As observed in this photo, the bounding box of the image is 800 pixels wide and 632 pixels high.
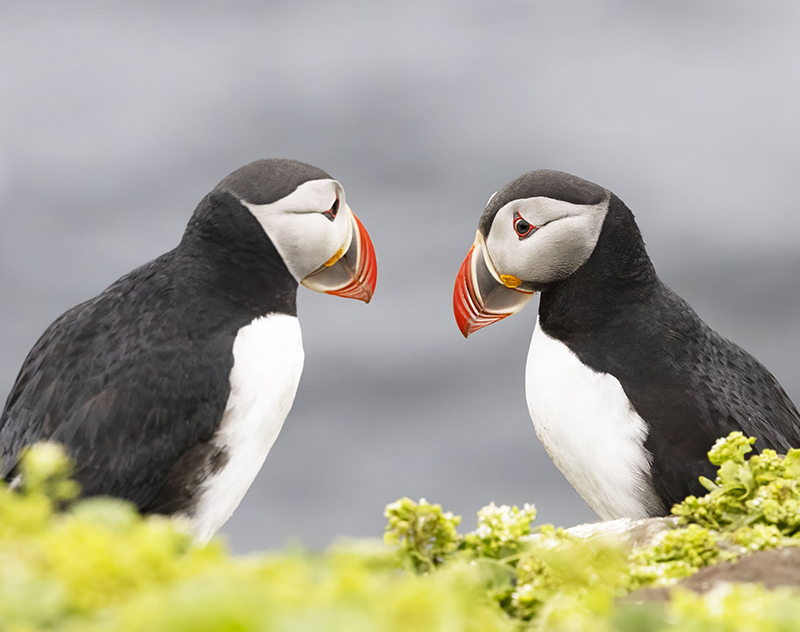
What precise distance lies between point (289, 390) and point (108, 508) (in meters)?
1.71

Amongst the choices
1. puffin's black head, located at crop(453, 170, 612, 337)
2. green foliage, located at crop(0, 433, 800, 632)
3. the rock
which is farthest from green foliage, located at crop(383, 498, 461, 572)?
puffin's black head, located at crop(453, 170, 612, 337)

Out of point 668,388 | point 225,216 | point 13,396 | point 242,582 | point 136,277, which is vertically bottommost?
point 13,396

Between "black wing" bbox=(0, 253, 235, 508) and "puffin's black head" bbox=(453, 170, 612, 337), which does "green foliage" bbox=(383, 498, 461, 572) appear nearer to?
"black wing" bbox=(0, 253, 235, 508)

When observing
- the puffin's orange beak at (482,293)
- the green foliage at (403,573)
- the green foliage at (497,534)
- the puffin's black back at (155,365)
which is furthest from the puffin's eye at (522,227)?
the green foliage at (497,534)

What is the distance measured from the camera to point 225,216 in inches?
136

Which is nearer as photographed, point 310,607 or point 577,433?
point 310,607

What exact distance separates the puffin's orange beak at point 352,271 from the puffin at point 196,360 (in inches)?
3.4

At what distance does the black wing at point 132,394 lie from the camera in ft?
10.0

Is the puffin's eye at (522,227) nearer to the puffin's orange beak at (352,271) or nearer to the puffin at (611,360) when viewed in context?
the puffin at (611,360)

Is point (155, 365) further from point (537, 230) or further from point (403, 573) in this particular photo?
point (537, 230)

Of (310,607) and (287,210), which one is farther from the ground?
(310,607)

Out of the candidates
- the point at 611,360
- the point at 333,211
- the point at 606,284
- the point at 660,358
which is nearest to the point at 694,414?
the point at 660,358

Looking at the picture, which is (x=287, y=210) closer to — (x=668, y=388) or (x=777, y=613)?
(x=668, y=388)

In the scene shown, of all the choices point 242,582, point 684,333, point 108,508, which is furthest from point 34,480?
point 684,333
